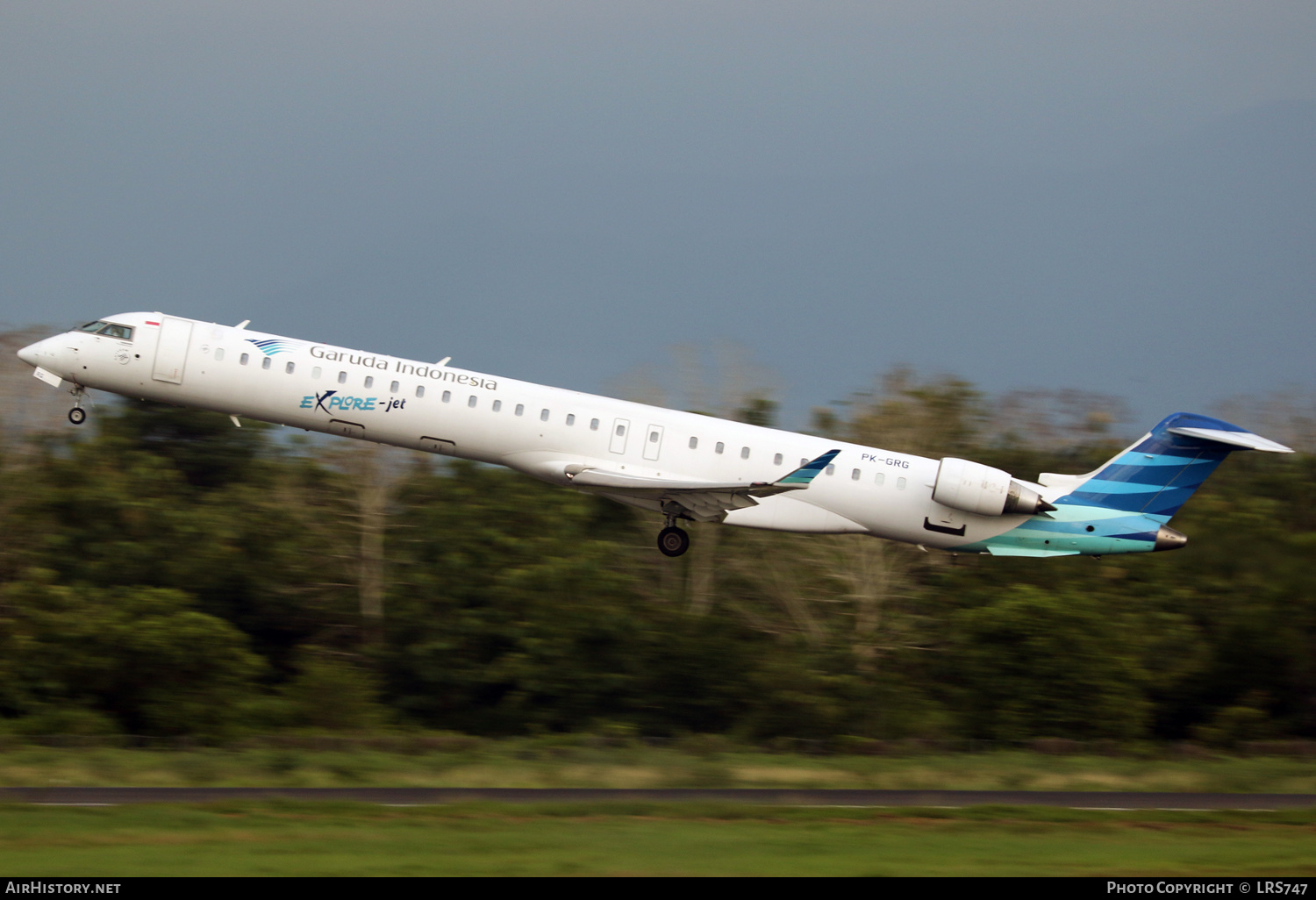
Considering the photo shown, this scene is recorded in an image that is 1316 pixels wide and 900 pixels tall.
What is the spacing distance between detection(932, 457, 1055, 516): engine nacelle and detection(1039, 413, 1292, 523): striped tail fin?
1.72m

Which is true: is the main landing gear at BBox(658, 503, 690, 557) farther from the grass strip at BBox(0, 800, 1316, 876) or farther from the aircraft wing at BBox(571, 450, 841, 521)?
the grass strip at BBox(0, 800, 1316, 876)

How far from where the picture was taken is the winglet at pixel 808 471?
24797 millimetres

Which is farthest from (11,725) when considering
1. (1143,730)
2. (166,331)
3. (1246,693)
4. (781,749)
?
(1246,693)

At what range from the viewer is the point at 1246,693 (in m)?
41.7

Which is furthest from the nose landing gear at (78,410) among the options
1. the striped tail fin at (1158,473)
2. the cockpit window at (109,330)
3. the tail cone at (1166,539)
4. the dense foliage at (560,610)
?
the tail cone at (1166,539)

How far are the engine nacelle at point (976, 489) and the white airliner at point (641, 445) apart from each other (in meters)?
0.04

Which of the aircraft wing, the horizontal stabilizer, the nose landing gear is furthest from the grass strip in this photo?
the nose landing gear

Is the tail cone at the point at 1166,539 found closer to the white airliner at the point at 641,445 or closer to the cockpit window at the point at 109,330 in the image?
the white airliner at the point at 641,445

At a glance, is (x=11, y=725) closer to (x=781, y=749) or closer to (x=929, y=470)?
(x=781, y=749)

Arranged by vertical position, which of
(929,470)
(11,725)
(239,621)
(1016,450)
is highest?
(1016,450)

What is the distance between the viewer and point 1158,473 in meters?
27.9

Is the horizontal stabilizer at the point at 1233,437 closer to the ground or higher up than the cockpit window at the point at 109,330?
higher up

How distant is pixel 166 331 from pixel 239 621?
21539 mm

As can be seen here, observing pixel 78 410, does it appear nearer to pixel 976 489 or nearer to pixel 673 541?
pixel 673 541
